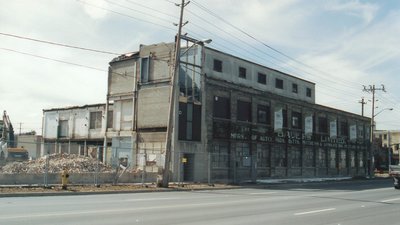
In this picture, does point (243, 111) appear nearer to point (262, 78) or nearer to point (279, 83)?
point (262, 78)

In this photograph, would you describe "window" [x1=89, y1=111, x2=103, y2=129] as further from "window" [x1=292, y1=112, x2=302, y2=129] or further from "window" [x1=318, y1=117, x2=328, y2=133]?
"window" [x1=318, y1=117, x2=328, y2=133]

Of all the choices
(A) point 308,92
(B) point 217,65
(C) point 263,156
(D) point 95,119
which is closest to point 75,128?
(D) point 95,119

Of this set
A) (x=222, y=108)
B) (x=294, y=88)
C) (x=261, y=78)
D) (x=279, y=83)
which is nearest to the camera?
(x=222, y=108)

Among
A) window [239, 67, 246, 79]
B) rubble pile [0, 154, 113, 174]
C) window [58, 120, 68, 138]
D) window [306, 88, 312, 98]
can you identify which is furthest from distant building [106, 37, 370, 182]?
window [58, 120, 68, 138]

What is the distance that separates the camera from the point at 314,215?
15484mm

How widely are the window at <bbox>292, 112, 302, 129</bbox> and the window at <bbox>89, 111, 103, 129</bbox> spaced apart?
2017 cm

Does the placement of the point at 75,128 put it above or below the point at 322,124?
below

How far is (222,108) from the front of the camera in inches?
1665

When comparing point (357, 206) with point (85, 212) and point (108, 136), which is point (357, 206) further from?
point (108, 136)

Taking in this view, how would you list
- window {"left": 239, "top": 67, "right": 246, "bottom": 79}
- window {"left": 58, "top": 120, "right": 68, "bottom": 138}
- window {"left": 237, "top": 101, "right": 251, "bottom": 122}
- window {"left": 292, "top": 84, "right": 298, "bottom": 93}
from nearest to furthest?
window {"left": 237, "top": 101, "right": 251, "bottom": 122}, window {"left": 239, "top": 67, "right": 246, "bottom": 79}, window {"left": 58, "top": 120, "right": 68, "bottom": 138}, window {"left": 292, "top": 84, "right": 298, "bottom": 93}

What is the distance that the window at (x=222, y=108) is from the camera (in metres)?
41.5

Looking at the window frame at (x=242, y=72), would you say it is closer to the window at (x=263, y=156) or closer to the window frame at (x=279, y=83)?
the window frame at (x=279, y=83)

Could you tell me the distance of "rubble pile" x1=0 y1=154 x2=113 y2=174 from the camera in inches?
1199

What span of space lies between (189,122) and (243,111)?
23.7ft
